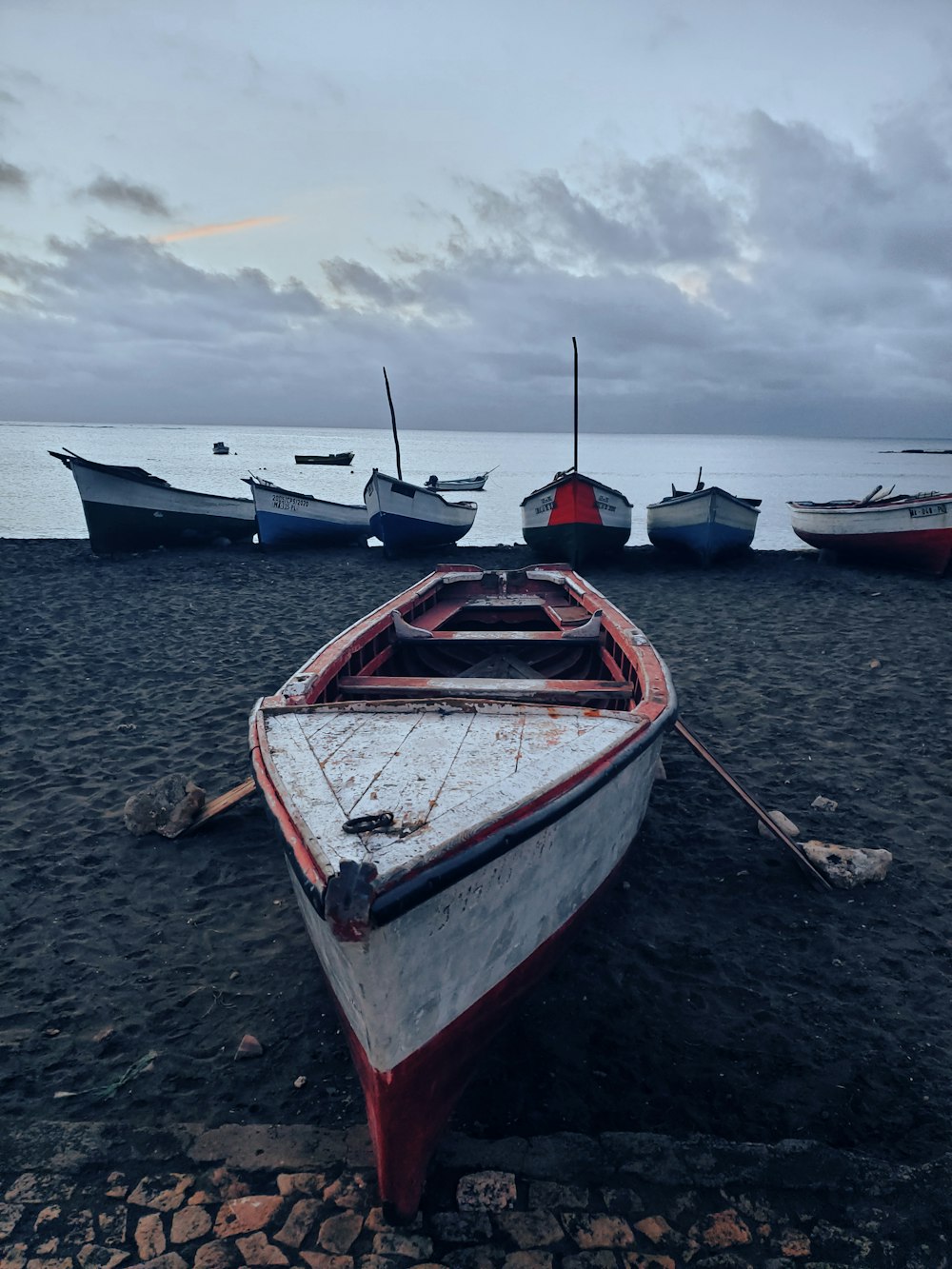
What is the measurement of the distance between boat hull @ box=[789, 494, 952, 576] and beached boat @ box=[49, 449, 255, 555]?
1697cm

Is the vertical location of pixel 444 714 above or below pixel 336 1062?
above

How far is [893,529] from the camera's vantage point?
52.3 feet

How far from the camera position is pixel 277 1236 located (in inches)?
108

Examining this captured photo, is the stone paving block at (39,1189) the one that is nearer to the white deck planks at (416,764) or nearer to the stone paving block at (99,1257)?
the stone paving block at (99,1257)

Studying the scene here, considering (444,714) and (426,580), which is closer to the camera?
(444,714)

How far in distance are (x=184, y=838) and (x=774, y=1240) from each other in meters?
4.82

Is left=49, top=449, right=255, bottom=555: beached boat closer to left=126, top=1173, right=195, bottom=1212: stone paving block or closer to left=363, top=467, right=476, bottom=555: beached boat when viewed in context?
left=363, top=467, right=476, bottom=555: beached boat

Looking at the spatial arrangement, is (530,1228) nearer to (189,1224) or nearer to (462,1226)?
(462,1226)

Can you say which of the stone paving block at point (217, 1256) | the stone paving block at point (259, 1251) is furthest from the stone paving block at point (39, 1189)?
the stone paving block at point (259, 1251)

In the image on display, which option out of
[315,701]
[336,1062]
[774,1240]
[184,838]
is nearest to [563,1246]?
[774,1240]

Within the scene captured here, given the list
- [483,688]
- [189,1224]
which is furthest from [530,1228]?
[483,688]

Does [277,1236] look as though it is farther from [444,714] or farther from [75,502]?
[75,502]

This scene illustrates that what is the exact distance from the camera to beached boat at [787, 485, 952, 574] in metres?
15.3

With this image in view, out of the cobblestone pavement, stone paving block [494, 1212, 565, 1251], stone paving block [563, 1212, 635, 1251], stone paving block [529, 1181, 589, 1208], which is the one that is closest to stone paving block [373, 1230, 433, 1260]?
the cobblestone pavement
